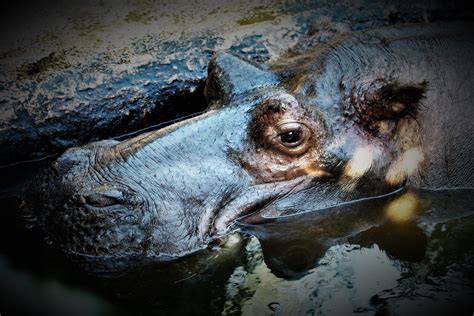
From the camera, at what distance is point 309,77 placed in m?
3.61

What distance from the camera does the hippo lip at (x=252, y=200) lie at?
3.35 metres

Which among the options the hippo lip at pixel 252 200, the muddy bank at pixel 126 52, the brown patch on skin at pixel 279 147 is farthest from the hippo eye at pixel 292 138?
the muddy bank at pixel 126 52

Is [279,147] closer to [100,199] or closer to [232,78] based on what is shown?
[232,78]

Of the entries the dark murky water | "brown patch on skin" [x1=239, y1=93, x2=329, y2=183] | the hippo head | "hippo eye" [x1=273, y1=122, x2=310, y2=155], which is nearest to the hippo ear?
the hippo head

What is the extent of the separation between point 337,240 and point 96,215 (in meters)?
1.47

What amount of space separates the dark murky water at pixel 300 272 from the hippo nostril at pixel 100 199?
418mm

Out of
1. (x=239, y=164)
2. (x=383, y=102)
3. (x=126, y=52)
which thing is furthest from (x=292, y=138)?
(x=126, y=52)

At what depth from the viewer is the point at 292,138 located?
3.38m

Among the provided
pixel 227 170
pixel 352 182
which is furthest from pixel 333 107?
pixel 227 170

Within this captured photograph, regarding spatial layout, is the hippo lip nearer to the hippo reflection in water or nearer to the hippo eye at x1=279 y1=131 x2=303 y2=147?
the hippo reflection in water

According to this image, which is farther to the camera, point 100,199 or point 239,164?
point 239,164

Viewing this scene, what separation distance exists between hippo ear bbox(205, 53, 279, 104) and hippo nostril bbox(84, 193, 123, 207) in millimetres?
1050

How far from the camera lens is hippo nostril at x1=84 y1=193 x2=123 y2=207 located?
300cm

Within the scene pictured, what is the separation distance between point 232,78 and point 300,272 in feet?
4.45
